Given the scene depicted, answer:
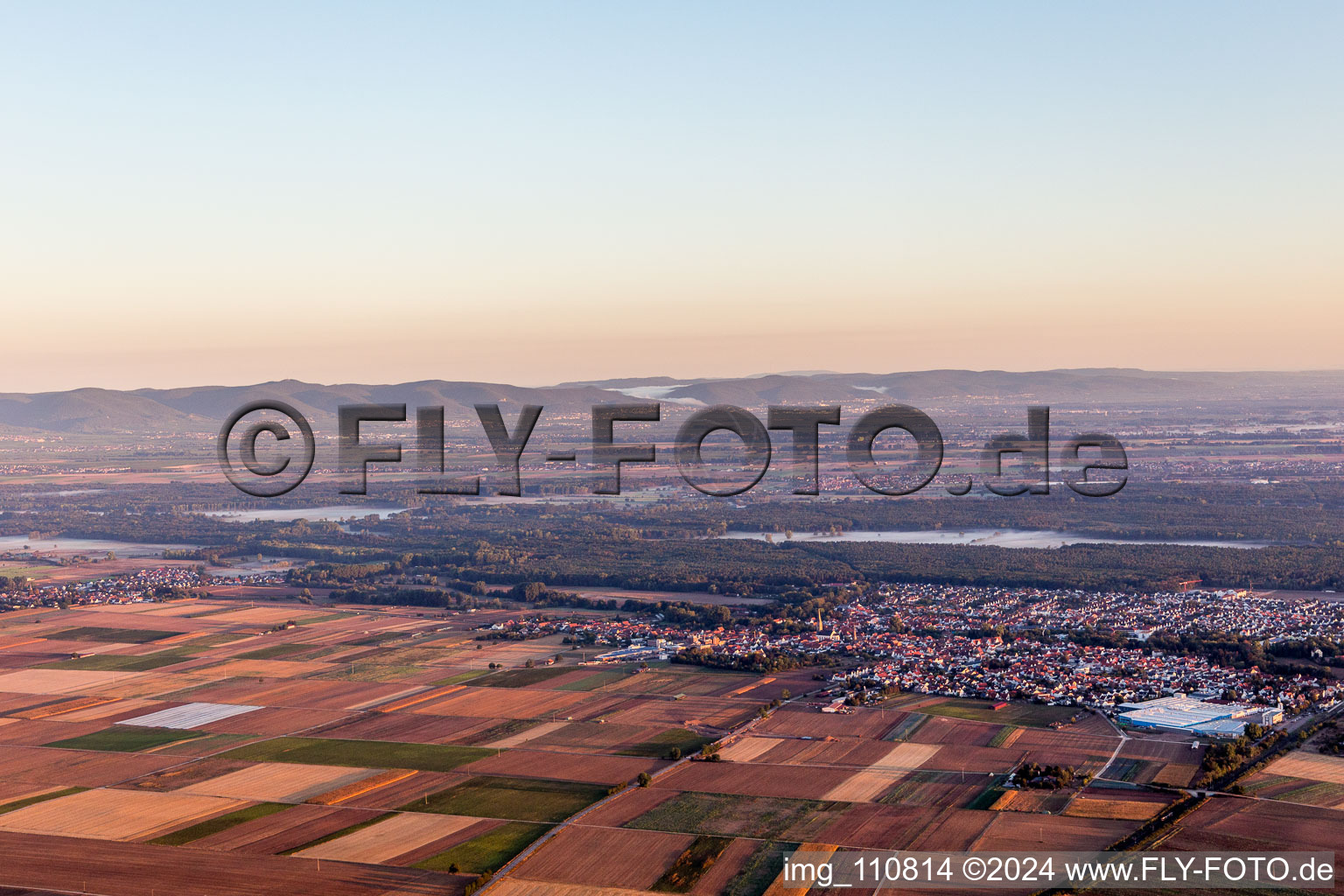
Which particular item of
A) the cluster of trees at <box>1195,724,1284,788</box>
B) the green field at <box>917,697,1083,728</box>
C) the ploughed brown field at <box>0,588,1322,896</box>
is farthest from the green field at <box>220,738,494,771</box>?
the cluster of trees at <box>1195,724,1284,788</box>

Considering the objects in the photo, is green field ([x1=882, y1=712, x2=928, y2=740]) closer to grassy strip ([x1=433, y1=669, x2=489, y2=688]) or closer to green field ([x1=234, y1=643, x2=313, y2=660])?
grassy strip ([x1=433, y1=669, x2=489, y2=688])

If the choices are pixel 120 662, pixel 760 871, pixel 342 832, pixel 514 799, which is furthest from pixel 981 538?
pixel 342 832

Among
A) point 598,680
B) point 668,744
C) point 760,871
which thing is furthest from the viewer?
point 598,680

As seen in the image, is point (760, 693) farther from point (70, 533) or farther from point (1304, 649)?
point (70, 533)

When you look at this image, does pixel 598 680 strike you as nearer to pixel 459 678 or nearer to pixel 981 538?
pixel 459 678

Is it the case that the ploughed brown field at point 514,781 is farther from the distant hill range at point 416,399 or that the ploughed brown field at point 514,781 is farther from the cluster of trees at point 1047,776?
the distant hill range at point 416,399

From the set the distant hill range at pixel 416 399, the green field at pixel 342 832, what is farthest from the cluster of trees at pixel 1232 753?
the distant hill range at pixel 416 399
